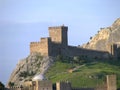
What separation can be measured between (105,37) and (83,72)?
3760 cm

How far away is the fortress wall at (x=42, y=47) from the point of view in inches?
4847

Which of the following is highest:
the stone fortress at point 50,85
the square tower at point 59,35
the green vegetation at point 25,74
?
the square tower at point 59,35

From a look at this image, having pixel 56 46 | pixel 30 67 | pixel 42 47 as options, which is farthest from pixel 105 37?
pixel 30 67

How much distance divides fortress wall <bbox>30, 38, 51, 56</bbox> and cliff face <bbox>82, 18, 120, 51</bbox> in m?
26.3

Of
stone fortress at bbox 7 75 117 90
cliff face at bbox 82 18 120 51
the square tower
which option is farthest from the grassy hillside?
cliff face at bbox 82 18 120 51

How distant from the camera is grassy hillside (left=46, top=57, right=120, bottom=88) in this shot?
113 m

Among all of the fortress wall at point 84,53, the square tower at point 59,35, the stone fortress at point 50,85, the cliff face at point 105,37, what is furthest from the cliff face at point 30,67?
the cliff face at point 105,37

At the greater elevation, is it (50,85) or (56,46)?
(56,46)

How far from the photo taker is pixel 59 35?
413ft

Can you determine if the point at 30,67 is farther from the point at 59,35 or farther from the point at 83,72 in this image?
the point at 83,72

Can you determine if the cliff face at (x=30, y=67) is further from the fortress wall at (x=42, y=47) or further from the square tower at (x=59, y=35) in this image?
the square tower at (x=59, y=35)

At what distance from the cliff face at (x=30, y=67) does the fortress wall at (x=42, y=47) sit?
68 cm

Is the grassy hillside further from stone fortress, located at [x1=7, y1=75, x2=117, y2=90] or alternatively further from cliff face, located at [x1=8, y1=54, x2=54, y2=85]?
stone fortress, located at [x1=7, y1=75, x2=117, y2=90]

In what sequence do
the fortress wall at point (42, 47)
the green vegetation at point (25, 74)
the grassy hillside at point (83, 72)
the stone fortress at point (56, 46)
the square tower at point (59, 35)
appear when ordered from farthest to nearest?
the square tower at point (59, 35)
the stone fortress at point (56, 46)
the fortress wall at point (42, 47)
the green vegetation at point (25, 74)
the grassy hillside at point (83, 72)
